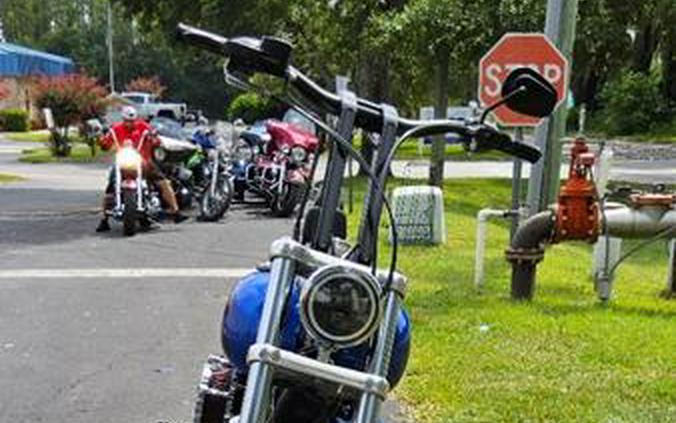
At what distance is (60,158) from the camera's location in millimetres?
31281

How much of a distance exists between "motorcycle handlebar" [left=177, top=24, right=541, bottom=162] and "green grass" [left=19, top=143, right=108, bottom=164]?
2847 centimetres

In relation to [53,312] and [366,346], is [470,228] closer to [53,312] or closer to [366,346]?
[53,312]

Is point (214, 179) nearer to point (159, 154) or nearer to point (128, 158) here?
point (159, 154)

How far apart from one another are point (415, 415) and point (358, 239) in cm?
281

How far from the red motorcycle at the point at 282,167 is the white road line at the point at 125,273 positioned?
5013 mm

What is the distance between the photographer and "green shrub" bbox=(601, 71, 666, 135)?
146 ft

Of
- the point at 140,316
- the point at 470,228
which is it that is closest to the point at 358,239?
the point at 140,316

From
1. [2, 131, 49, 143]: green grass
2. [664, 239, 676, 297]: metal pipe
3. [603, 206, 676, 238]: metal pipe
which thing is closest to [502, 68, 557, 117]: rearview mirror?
[603, 206, 676, 238]: metal pipe

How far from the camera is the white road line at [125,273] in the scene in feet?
32.7

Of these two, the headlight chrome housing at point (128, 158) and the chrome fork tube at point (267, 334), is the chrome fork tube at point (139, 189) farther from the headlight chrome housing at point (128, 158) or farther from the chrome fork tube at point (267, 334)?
the chrome fork tube at point (267, 334)

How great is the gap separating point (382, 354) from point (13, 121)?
50.6 metres

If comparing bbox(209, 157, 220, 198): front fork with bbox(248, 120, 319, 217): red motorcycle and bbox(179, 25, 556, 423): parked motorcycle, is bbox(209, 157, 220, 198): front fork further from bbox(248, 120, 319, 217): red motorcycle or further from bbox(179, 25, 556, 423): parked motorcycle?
bbox(179, 25, 556, 423): parked motorcycle

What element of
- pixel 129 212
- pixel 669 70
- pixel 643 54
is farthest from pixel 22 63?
pixel 129 212

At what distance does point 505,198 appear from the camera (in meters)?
20.8
